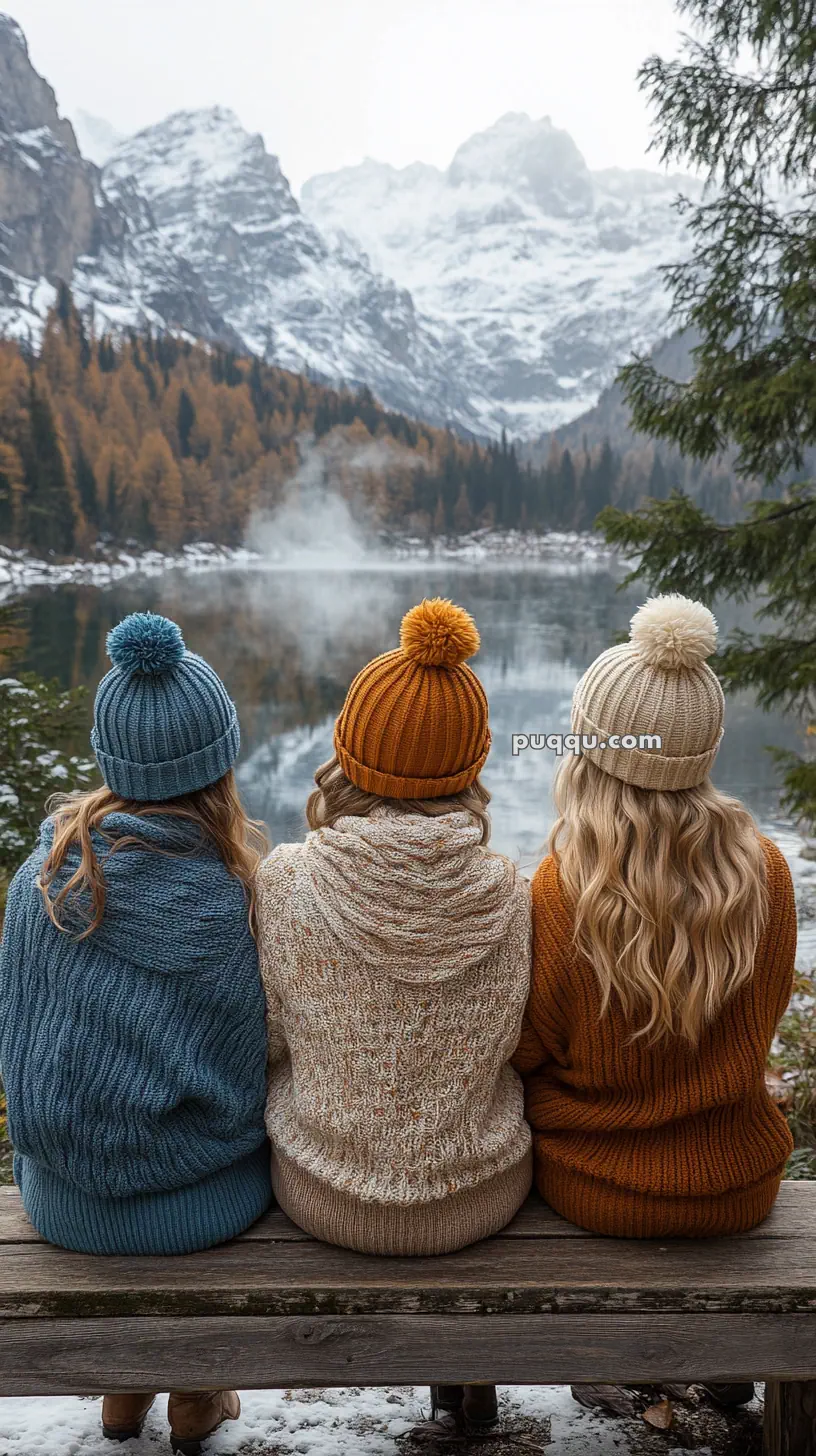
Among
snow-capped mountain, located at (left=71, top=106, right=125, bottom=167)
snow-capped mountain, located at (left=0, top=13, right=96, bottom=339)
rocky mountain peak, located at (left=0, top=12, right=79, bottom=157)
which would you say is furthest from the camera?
snow-capped mountain, located at (left=71, top=106, right=125, bottom=167)

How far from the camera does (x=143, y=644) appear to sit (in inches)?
49.3

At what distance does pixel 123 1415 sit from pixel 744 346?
14.7ft

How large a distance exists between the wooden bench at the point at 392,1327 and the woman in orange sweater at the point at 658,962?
0.38 feet

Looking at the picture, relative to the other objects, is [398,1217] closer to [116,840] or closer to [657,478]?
[116,840]

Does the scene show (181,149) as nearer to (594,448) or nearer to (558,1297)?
(594,448)

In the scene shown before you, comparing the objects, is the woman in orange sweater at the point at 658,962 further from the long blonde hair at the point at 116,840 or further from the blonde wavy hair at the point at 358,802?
the long blonde hair at the point at 116,840

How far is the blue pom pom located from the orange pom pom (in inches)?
12.4

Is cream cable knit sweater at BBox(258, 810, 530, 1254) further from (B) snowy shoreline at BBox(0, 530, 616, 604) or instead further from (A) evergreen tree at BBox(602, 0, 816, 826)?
(B) snowy shoreline at BBox(0, 530, 616, 604)

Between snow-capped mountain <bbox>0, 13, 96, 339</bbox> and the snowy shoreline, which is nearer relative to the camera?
the snowy shoreline

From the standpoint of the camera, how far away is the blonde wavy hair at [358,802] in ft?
4.13

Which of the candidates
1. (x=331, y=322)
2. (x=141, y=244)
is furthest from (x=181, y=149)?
(x=331, y=322)

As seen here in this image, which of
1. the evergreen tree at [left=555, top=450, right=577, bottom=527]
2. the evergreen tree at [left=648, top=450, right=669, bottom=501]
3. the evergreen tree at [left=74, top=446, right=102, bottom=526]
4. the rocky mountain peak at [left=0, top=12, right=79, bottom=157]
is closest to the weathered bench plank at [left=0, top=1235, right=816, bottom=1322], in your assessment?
the evergreen tree at [left=74, top=446, right=102, bottom=526]

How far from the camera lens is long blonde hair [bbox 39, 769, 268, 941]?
4.02 feet

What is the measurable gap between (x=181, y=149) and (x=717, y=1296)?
14212mm
